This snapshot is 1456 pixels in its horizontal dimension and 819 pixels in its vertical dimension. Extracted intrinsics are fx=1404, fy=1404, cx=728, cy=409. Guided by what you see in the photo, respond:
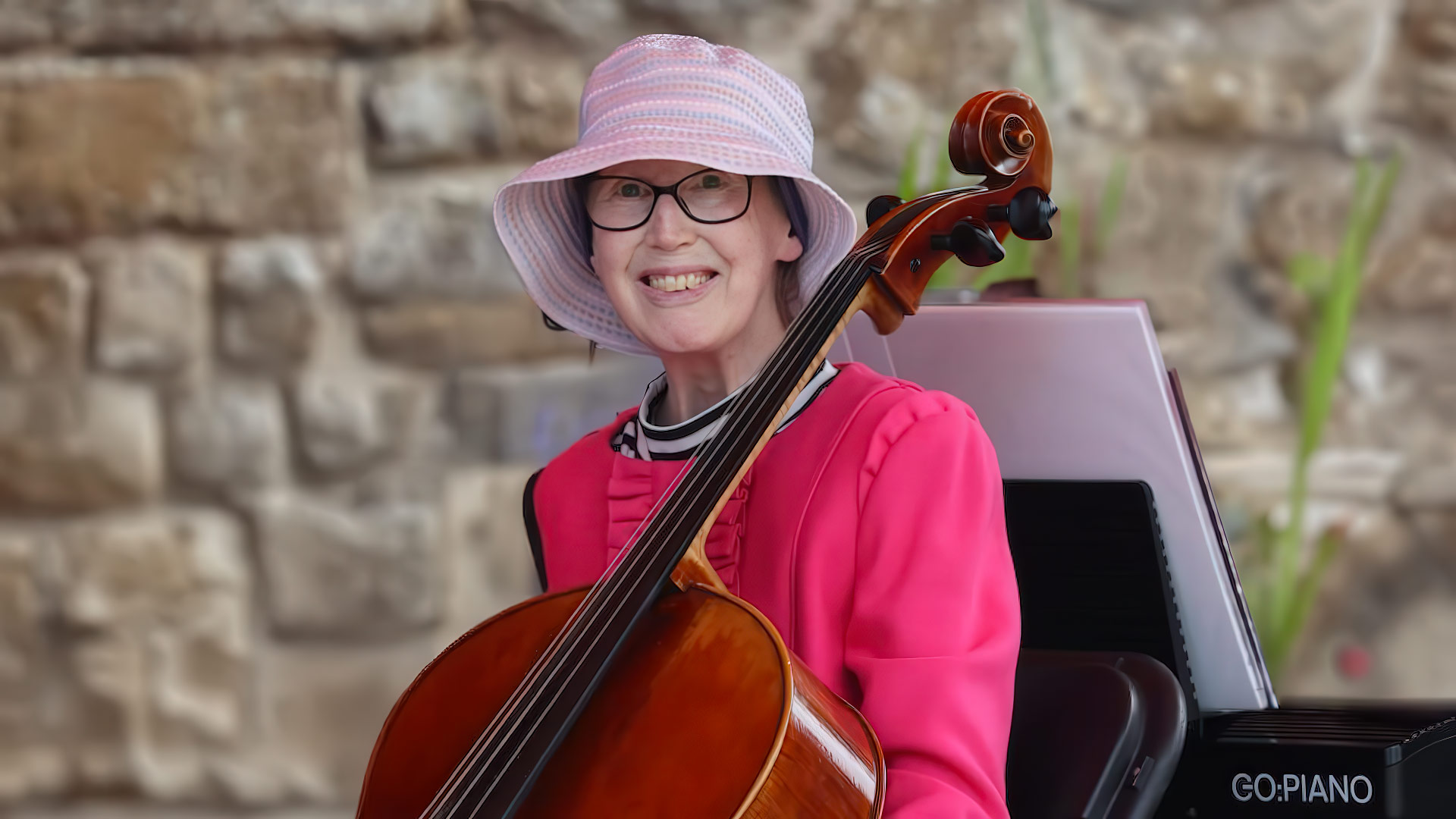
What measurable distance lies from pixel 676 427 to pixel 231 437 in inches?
49.2

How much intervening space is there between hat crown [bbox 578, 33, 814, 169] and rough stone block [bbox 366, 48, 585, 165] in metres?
1.04

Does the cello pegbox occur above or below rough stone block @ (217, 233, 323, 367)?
above

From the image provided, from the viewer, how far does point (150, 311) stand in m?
2.13

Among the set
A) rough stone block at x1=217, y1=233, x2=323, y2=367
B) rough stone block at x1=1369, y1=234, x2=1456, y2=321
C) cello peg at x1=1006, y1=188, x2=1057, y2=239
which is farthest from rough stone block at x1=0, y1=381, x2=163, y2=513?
rough stone block at x1=1369, y1=234, x2=1456, y2=321

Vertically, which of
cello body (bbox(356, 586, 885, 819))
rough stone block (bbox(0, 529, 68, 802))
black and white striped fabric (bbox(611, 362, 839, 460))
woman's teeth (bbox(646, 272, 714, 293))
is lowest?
rough stone block (bbox(0, 529, 68, 802))

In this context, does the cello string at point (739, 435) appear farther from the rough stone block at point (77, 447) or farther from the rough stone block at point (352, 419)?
the rough stone block at point (77, 447)

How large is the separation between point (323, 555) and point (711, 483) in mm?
1379

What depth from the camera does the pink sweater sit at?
2.93 feet

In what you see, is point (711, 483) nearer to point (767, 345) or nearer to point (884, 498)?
point (884, 498)

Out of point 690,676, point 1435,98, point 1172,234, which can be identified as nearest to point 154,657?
point 690,676

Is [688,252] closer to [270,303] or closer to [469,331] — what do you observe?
[469,331]

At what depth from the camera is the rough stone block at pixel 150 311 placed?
84.0 inches

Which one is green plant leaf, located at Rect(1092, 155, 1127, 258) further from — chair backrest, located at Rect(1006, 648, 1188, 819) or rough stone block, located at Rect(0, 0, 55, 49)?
rough stone block, located at Rect(0, 0, 55, 49)

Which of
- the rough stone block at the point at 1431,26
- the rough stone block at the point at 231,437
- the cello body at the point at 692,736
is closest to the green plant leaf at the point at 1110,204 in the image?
the rough stone block at the point at 1431,26
